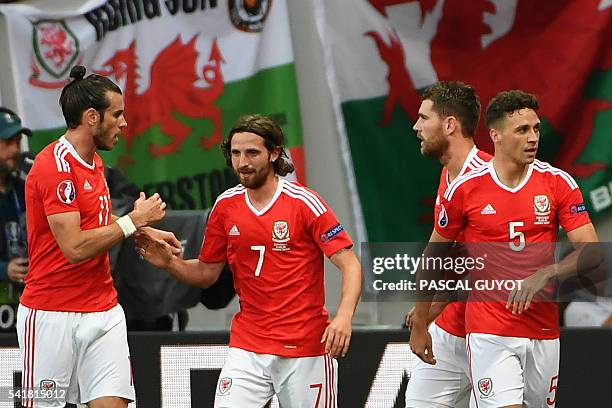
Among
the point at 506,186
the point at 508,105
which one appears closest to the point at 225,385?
the point at 506,186

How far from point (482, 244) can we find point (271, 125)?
3.43 feet

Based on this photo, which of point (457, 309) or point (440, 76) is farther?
point (440, 76)

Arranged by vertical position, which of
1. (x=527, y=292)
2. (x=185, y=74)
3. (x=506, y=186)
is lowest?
(x=527, y=292)

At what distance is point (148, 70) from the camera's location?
27.9 feet

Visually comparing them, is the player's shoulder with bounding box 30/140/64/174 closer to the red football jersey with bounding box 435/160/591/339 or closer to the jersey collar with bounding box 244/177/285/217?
the jersey collar with bounding box 244/177/285/217

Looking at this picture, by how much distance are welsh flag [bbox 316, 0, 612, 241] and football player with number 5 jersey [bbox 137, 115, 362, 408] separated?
2370 millimetres

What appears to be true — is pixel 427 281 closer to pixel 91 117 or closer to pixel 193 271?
pixel 193 271

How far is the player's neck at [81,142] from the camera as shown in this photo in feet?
19.9

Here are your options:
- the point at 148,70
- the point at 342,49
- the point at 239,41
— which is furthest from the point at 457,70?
the point at 148,70

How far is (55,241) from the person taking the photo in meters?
6.05

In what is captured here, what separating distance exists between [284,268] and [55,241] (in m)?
0.98

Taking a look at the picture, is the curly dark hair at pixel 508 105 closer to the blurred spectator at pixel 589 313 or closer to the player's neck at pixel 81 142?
the player's neck at pixel 81 142

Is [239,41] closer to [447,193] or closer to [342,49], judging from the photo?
[342,49]

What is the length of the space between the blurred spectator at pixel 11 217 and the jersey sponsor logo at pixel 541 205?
2.86 m
